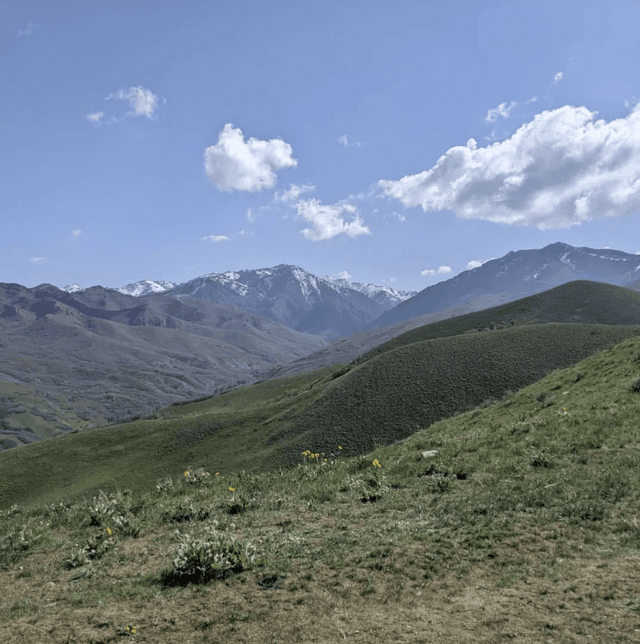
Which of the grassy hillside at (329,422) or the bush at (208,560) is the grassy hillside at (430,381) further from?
the bush at (208,560)

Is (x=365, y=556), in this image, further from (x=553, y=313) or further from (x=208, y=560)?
(x=553, y=313)

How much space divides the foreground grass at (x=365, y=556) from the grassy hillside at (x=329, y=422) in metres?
31.0

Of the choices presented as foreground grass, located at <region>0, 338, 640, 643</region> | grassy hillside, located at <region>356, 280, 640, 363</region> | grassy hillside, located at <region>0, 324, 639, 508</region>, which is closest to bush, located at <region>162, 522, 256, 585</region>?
foreground grass, located at <region>0, 338, 640, 643</region>

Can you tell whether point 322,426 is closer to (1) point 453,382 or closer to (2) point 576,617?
(1) point 453,382

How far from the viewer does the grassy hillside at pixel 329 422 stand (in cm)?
5088

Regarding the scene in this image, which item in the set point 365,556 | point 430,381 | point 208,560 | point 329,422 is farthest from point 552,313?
point 208,560

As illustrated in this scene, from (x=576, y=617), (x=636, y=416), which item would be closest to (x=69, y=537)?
(x=576, y=617)

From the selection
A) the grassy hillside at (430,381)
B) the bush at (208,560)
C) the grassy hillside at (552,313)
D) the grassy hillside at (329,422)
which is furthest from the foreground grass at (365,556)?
the grassy hillside at (552,313)

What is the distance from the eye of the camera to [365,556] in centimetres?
996

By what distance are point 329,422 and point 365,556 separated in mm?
44201

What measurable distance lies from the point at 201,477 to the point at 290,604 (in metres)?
13.2

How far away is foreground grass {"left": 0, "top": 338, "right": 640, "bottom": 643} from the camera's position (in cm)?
749

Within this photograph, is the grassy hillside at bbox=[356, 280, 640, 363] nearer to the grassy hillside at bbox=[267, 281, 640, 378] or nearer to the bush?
the grassy hillside at bbox=[267, 281, 640, 378]

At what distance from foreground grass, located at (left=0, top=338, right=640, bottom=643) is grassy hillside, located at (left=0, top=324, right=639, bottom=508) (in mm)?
31002
